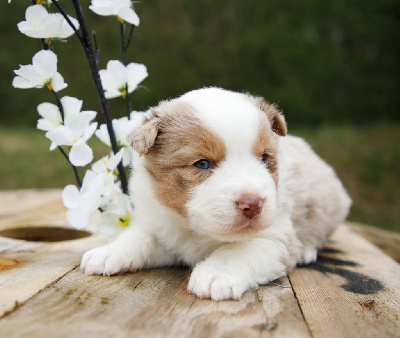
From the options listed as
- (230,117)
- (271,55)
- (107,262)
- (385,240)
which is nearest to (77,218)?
(107,262)

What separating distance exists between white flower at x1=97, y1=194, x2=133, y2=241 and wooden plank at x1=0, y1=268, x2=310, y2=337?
2.00 ft

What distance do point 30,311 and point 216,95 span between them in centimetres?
148

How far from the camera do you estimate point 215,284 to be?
228 centimetres

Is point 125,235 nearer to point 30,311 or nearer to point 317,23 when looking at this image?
point 30,311

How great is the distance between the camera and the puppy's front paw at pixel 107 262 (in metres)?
2.60

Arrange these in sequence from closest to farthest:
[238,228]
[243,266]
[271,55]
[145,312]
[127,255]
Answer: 1. [145,312]
2. [238,228]
3. [243,266]
4. [127,255]
5. [271,55]

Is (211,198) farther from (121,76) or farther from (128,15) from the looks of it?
(128,15)

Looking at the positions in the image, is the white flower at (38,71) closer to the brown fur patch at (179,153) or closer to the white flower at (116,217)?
the brown fur patch at (179,153)

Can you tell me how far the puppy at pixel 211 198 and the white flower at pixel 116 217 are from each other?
62 millimetres

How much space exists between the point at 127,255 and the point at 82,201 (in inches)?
16.4

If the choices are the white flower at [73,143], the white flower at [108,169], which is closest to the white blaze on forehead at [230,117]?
the white flower at [108,169]

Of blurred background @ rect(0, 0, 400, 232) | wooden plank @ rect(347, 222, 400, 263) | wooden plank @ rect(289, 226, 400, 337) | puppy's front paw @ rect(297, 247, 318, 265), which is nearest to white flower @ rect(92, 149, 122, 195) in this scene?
wooden plank @ rect(289, 226, 400, 337)

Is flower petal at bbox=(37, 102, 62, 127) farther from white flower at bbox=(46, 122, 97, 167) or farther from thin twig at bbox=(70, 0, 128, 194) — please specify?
thin twig at bbox=(70, 0, 128, 194)

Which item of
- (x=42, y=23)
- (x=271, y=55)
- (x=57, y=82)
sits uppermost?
(x=271, y=55)
